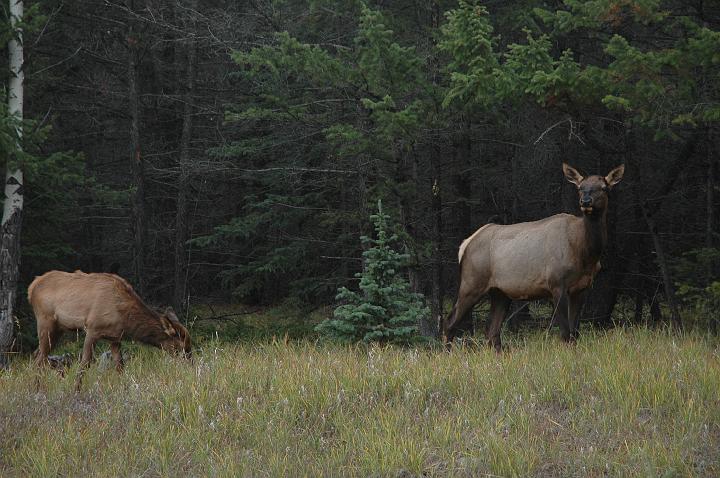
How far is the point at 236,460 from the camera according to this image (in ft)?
18.1

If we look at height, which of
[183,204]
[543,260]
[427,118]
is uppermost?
[427,118]

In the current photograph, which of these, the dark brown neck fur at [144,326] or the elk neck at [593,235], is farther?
the dark brown neck fur at [144,326]

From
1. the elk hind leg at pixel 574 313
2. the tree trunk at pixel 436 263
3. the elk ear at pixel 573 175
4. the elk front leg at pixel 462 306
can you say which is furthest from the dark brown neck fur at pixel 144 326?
the tree trunk at pixel 436 263

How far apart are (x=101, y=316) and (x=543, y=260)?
5776mm

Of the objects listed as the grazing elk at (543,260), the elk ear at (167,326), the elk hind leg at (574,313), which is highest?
the grazing elk at (543,260)

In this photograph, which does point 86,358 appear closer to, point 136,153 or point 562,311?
point 562,311

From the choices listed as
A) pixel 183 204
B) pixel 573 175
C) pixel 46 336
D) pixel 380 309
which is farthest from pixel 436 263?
pixel 183 204

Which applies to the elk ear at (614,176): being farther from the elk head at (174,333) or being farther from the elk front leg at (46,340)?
the elk front leg at (46,340)

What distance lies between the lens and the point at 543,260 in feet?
32.3

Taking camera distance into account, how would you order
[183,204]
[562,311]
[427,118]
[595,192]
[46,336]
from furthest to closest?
[183,204] < [427,118] < [46,336] < [562,311] < [595,192]

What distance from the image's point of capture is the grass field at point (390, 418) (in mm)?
5254

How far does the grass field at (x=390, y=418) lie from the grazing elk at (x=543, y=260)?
4.83 feet

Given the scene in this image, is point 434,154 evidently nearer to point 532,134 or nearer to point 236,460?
point 532,134

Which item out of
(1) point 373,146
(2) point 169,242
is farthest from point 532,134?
(2) point 169,242
